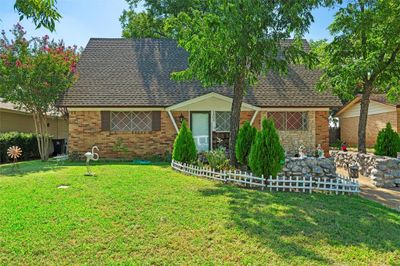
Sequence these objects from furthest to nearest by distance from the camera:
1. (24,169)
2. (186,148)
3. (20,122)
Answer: (20,122), (24,169), (186,148)

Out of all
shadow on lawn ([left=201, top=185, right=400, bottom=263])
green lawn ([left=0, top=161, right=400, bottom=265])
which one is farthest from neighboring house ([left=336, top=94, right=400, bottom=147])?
green lawn ([left=0, top=161, right=400, bottom=265])

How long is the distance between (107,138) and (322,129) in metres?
9.81

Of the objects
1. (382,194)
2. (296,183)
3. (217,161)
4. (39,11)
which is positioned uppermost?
(39,11)

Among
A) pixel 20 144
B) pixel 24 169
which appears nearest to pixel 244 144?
pixel 24 169

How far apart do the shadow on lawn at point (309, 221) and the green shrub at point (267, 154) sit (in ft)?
2.98

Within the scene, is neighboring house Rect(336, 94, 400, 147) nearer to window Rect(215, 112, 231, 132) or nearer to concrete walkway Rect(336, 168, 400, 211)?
window Rect(215, 112, 231, 132)

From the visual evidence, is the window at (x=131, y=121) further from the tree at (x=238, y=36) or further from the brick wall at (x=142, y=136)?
the tree at (x=238, y=36)

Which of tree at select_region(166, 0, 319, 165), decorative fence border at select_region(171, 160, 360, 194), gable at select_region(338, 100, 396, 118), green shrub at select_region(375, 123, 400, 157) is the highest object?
tree at select_region(166, 0, 319, 165)

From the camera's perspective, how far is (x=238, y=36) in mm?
8500

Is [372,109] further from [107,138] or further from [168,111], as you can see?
[107,138]

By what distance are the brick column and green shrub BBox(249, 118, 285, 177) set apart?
7.77 meters

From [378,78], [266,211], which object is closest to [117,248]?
[266,211]

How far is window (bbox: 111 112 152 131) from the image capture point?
15244mm

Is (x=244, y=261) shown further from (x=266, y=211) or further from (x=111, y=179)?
(x=111, y=179)
